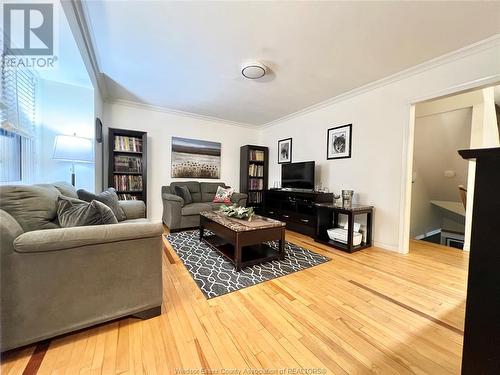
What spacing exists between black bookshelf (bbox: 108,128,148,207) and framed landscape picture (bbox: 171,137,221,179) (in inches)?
26.4

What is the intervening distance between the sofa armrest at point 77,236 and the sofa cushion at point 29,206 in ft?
0.57

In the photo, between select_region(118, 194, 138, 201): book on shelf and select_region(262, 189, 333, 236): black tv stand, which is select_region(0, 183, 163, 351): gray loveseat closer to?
select_region(118, 194, 138, 201): book on shelf

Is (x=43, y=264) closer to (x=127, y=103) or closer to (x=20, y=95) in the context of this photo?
(x=20, y=95)

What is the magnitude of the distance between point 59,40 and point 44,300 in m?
2.12

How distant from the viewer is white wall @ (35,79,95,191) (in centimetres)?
247

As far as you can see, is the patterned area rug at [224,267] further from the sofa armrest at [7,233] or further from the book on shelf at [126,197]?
the book on shelf at [126,197]

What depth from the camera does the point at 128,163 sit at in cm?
369

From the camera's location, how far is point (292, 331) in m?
1.30

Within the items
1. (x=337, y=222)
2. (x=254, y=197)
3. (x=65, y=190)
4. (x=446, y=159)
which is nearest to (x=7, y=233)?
(x=65, y=190)

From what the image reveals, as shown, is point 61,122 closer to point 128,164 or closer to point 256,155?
point 128,164

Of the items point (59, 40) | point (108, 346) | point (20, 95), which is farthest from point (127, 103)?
point (108, 346)

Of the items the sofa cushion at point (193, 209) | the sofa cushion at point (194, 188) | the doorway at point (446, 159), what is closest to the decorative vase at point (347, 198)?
the doorway at point (446, 159)

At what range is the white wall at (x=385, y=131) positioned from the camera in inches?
86.4

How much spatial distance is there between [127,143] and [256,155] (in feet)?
8.65
